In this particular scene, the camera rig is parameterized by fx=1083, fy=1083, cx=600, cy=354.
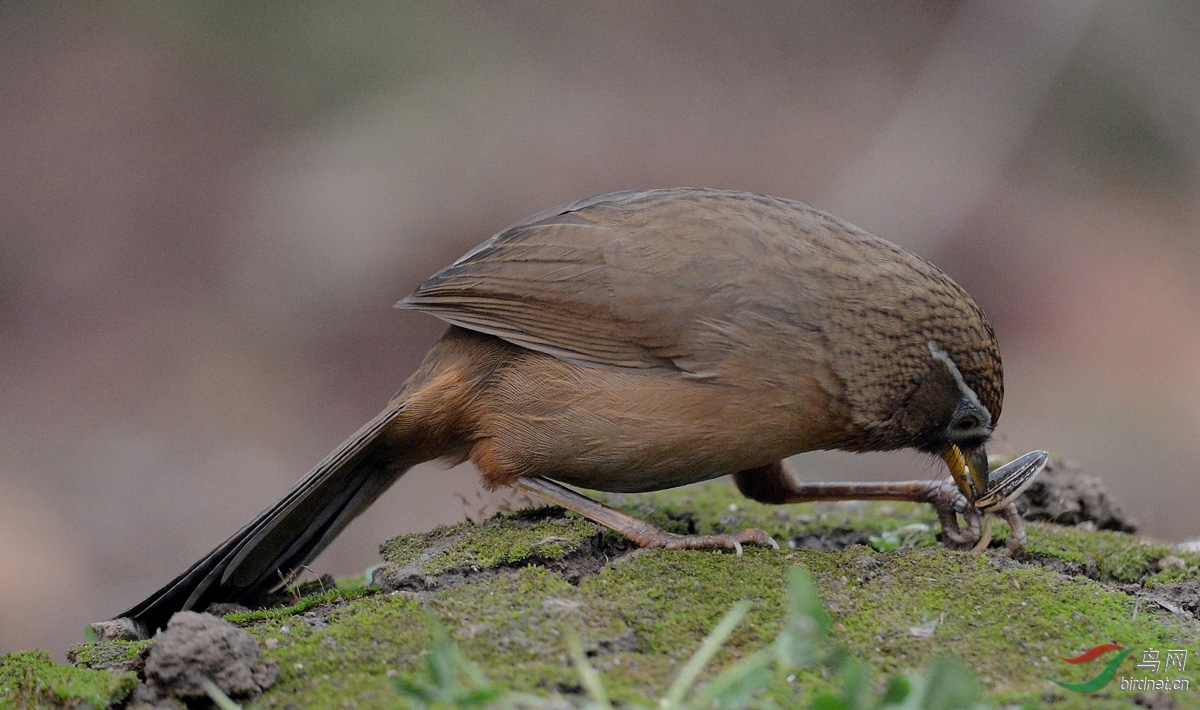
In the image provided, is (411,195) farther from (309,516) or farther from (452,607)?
(452,607)

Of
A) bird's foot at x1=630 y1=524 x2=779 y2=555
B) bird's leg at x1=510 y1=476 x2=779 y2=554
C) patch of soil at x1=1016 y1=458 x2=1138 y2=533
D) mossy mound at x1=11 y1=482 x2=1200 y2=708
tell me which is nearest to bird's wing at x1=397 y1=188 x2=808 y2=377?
bird's leg at x1=510 y1=476 x2=779 y2=554

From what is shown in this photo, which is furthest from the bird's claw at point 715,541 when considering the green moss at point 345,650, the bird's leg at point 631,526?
the green moss at point 345,650

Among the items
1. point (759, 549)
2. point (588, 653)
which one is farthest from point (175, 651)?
point (759, 549)

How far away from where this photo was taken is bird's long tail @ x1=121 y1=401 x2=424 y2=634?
4184 millimetres

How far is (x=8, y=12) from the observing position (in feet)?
34.8

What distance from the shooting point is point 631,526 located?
13.9 ft

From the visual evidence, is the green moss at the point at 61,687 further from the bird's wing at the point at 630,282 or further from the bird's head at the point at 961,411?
the bird's head at the point at 961,411

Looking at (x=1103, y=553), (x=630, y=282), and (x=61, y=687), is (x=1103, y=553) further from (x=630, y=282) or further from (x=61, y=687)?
(x=61, y=687)

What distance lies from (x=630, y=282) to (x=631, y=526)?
3.12ft

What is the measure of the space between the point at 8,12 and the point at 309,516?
8578 millimetres

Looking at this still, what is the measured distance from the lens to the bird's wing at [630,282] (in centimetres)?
404

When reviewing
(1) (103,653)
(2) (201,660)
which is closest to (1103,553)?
(2) (201,660)

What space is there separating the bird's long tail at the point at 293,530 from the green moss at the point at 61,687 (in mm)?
715

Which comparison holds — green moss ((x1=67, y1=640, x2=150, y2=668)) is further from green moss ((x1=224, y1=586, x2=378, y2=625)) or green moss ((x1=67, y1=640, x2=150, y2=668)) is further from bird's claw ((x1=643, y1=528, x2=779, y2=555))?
bird's claw ((x1=643, y1=528, x2=779, y2=555))
